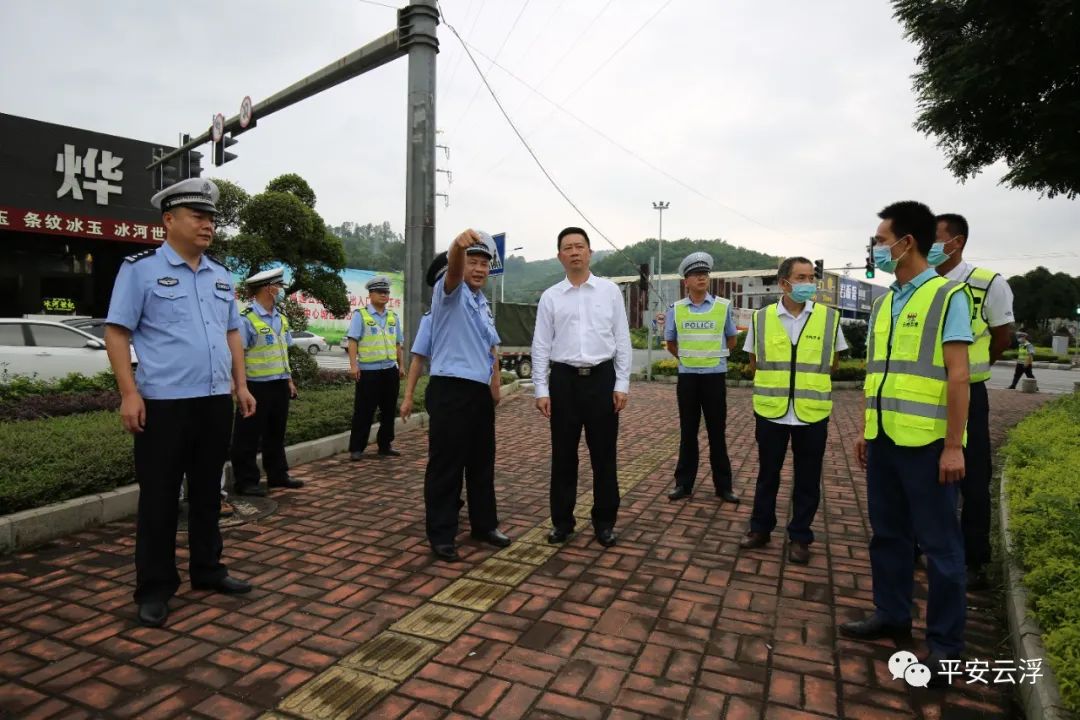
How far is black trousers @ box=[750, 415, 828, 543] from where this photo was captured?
3963 mm

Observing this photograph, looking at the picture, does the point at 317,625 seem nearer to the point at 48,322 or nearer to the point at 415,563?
the point at 415,563

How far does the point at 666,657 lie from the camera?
9.20ft

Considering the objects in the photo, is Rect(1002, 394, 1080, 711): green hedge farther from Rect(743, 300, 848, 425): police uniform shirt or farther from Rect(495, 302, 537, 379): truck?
Rect(495, 302, 537, 379): truck

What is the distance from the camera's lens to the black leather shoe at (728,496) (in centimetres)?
523

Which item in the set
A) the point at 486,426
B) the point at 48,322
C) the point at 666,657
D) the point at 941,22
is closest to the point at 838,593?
the point at 666,657

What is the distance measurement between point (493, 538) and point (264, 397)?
2.55m

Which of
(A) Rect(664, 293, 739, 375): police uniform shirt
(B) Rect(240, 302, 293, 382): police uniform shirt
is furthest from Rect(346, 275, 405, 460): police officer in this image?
(A) Rect(664, 293, 739, 375): police uniform shirt

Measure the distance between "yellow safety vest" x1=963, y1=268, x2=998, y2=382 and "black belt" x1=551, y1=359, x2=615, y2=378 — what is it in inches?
76.5

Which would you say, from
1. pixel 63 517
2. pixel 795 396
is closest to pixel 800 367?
pixel 795 396

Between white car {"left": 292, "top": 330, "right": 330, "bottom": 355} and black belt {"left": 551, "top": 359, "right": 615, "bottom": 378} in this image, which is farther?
white car {"left": 292, "top": 330, "right": 330, "bottom": 355}

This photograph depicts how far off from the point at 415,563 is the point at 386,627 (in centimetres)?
81

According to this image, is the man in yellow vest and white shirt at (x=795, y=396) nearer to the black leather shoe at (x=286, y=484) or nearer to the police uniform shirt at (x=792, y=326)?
the police uniform shirt at (x=792, y=326)

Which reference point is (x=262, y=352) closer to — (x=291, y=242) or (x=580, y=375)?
(x=580, y=375)

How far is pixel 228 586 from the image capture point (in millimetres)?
3395
